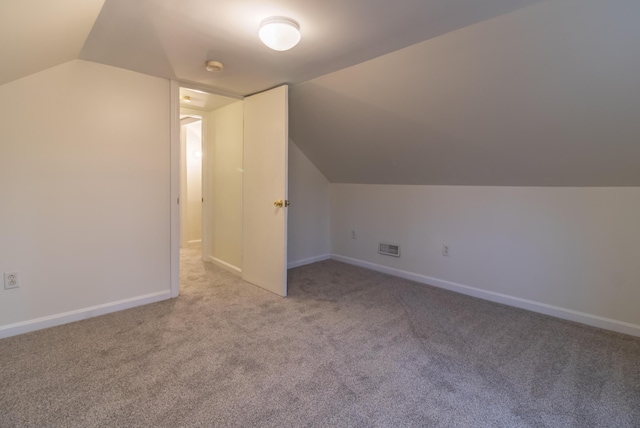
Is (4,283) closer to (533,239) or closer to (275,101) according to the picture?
(275,101)

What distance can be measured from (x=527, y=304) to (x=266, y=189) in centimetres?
277

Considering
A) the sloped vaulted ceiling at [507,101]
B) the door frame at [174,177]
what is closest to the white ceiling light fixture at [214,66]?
the door frame at [174,177]

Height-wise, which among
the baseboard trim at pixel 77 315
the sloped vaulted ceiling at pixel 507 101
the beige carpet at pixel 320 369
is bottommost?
the beige carpet at pixel 320 369

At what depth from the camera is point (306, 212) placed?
456 cm

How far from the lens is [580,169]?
2.56m

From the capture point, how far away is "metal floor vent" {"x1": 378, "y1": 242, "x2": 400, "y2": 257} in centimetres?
401

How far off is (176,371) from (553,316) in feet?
10.1

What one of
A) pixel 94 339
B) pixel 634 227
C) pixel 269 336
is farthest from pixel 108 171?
pixel 634 227

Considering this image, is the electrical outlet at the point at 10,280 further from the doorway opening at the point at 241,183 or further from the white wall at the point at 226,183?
the white wall at the point at 226,183

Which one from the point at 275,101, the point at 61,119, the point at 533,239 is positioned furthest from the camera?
the point at 275,101

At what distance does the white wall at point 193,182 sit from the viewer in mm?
5699

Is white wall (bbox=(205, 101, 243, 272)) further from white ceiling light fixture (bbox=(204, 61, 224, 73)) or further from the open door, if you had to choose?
white ceiling light fixture (bbox=(204, 61, 224, 73))

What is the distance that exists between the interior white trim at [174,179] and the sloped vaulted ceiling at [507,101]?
1163mm

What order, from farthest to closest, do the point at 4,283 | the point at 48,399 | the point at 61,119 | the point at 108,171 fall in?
the point at 108,171
the point at 61,119
the point at 4,283
the point at 48,399
